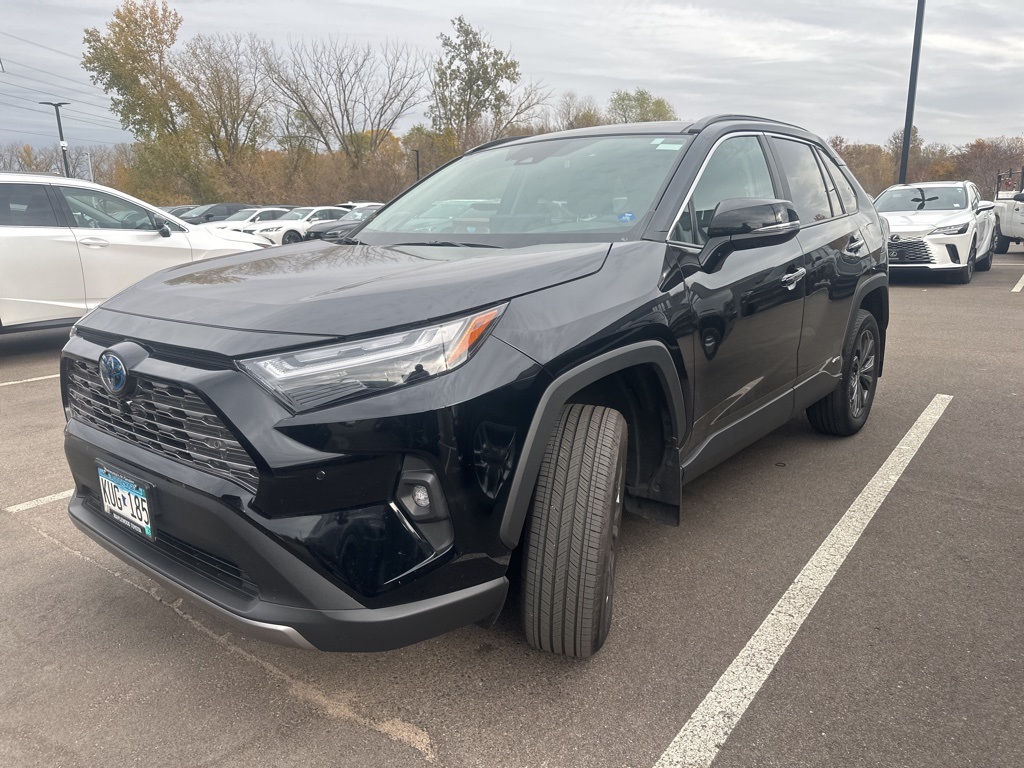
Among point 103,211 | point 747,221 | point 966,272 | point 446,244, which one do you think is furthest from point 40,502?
point 966,272

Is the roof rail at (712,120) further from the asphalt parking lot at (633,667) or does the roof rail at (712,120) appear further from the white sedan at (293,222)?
the white sedan at (293,222)

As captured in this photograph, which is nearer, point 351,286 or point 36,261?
point 351,286

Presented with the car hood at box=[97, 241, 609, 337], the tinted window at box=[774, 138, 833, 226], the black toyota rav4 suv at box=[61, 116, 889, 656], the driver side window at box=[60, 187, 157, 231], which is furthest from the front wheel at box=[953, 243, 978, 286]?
the car hood at box=[97, 241, 609, 337]

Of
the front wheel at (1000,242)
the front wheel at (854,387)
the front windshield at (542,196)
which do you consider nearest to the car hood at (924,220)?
the front wheel at (1000,242)

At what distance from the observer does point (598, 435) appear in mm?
2199

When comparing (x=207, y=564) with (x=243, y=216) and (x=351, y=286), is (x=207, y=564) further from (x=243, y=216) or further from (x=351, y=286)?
(x=243, y=216)

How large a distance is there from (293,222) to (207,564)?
67.1 feet

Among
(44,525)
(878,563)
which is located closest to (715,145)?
(878,563)

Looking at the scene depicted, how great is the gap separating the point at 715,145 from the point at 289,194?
39.5 meters

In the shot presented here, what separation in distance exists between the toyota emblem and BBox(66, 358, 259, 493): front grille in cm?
3

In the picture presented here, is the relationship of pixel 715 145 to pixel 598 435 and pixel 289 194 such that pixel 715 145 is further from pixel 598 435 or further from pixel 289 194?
pixel 289 194

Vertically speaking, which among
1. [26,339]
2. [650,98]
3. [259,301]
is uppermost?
[650,98]

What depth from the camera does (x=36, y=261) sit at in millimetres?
6883

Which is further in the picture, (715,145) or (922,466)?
(922,466)
